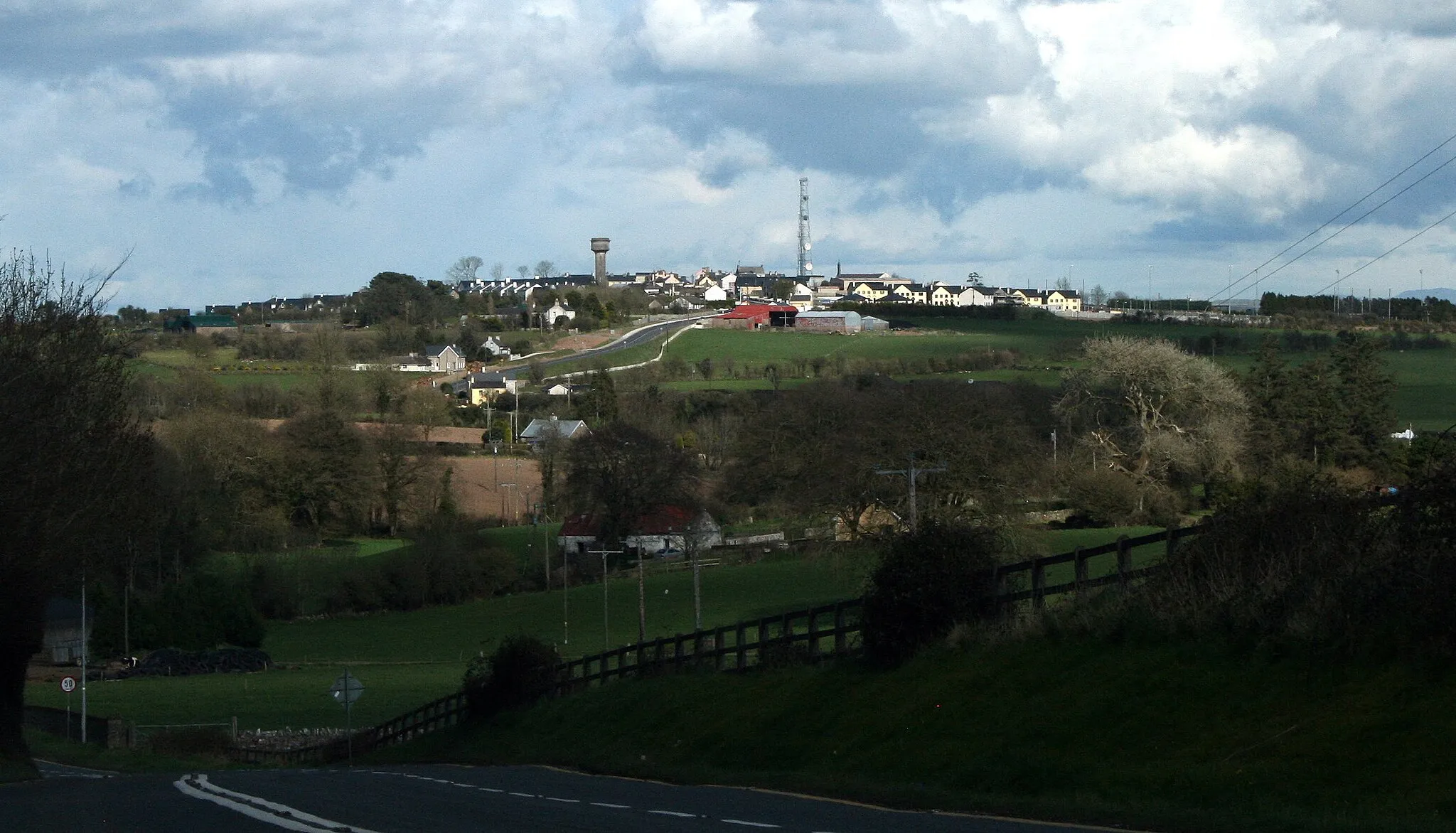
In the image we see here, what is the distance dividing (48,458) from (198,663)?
4010 centimetres

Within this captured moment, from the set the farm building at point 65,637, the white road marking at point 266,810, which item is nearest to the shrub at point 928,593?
the white road marking at point 266,810

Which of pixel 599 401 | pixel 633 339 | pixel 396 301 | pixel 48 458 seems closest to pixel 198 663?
pixel 48 458

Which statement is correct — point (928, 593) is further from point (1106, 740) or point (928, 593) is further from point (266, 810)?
point (266, 810)

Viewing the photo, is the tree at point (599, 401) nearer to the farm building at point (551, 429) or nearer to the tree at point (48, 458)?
the farm building at point (551, 429)

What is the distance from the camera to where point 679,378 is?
118m

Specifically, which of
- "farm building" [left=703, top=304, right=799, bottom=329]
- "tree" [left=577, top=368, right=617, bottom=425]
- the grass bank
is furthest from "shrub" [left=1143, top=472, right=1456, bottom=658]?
"farm building" [left=703, top=304, right=799, bottom=329]

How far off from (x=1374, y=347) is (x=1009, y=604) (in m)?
63.1

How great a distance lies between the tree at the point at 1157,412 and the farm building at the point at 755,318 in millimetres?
87229

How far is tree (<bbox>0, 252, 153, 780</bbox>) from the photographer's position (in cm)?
2370

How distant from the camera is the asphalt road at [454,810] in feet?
37.9

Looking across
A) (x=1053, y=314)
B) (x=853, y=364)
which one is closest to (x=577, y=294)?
(x=1053, y=314)

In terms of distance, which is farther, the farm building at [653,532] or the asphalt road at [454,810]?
the farm building at [653,532]

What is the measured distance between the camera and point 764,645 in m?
23.2

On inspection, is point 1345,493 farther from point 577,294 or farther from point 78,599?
point 577,294
